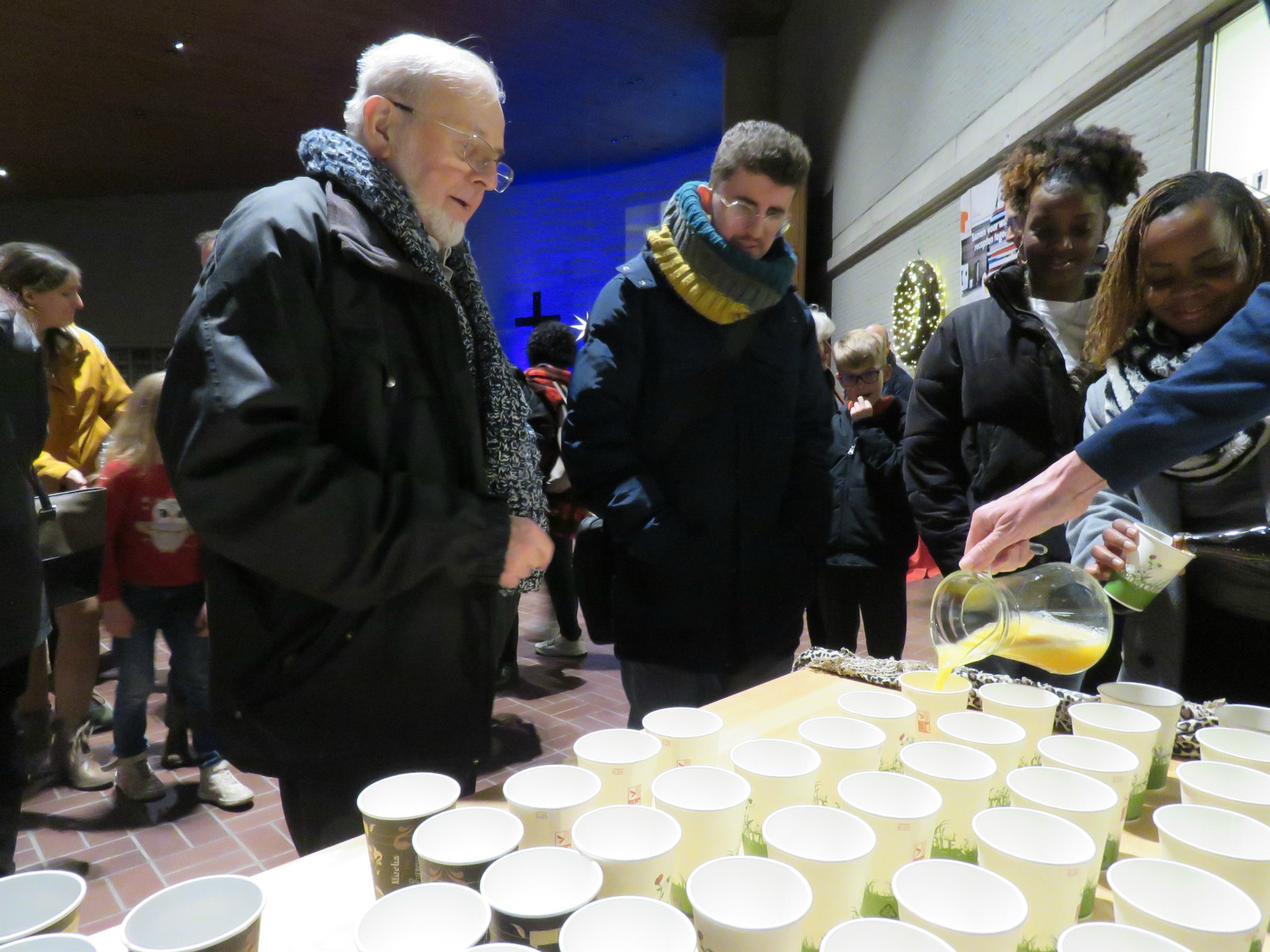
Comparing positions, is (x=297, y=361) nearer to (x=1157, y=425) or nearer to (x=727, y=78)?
(x=1157, y=425)

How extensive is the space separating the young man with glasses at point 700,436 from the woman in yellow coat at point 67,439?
1.98 metres

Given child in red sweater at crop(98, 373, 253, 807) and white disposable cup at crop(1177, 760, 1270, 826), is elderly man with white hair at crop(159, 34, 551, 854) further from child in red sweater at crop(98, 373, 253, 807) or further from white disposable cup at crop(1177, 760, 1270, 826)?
child in red sweater at crop(98, 373, 253, 807)

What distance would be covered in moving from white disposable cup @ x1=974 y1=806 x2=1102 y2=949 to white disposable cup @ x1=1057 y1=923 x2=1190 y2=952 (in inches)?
1.5

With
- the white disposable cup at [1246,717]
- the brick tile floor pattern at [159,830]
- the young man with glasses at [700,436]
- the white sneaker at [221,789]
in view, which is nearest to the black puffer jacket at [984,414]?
the young man with glasses at [700,436]

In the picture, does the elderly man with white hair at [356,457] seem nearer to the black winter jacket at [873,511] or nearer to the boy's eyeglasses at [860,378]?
the black winter jacket at [873,511]

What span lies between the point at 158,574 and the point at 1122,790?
2.85m

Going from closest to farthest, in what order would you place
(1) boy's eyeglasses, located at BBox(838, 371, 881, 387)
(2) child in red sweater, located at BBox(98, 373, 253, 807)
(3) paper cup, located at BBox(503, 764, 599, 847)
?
1. (3) paper cup, located at BBox(503, 764, 599, 847)
2. (2) child in red sweater, located at BBox(98, 373, 253, 807)
3. (1) boy's eyeglasses, located at BBox(838, 371, 881, 387)

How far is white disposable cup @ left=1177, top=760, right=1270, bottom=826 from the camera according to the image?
869mm

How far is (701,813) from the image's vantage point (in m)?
0.79

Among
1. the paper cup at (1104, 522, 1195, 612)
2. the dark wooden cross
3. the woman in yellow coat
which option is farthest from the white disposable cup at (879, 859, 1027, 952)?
the dark wooden cross

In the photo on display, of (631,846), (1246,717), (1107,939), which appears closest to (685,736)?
(631,846)

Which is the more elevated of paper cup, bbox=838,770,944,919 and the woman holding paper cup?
the woman holding paper cup

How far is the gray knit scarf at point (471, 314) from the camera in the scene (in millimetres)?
1272

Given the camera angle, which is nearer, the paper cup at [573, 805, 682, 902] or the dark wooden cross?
the paper cup at [573, 805, 682, 902]
